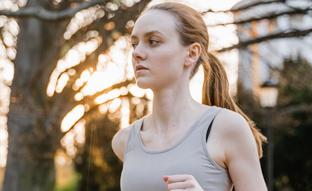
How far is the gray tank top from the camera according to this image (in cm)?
169

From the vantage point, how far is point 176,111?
6.04 feet

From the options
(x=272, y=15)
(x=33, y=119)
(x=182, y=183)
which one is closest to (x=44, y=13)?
(x=33, y=119)

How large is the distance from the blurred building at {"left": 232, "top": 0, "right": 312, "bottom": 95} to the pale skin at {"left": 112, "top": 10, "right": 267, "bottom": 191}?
19.1ft

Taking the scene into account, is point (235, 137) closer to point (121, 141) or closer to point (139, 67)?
point (139, 67)

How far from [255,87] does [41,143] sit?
418 centimetres

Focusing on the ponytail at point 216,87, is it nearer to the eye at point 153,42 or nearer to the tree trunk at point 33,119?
the eye at point 153,42

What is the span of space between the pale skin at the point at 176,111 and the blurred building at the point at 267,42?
5.81 m

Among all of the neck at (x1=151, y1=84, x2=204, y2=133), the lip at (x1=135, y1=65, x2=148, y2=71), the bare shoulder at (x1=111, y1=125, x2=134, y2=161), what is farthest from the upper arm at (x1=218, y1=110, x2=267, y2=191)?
the bare shoulder at (x1=111, y1=125, x2=134, y2=161)

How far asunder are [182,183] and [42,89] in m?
8.98

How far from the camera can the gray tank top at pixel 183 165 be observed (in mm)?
1690

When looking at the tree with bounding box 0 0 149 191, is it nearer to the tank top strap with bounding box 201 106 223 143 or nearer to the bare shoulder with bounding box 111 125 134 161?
the bare shoulder with bounding box 111 125 134 161

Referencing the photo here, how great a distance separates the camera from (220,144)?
5.61 feet

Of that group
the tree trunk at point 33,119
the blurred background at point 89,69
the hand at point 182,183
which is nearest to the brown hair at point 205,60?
the hand at point 182,183

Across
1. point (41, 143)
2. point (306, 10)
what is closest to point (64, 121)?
point (41, 143)
